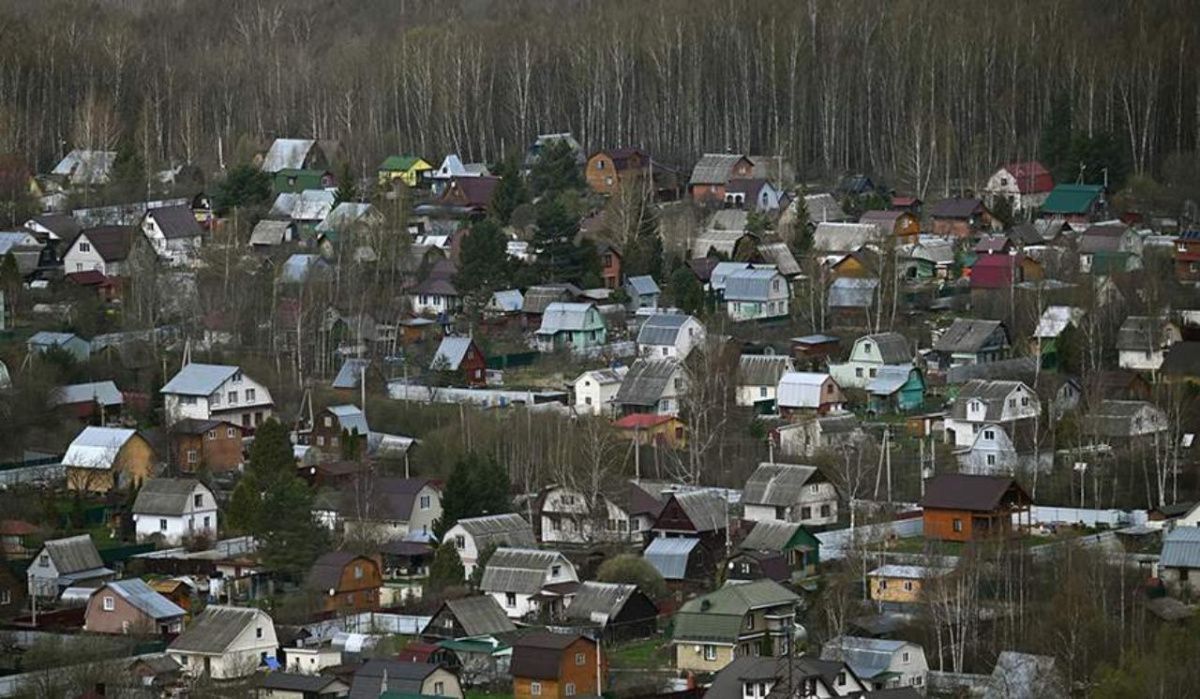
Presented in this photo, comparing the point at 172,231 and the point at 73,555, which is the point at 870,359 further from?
the point at 172,231

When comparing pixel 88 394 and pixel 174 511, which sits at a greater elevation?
pixel 88 394

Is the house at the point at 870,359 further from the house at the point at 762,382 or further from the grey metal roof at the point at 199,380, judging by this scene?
the grey metal roof at the point at 199,380

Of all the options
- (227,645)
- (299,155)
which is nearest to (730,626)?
(227,645)

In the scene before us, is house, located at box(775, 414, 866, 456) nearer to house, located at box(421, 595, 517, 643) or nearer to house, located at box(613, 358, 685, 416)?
house, located at box(613, 358, 685, 416)

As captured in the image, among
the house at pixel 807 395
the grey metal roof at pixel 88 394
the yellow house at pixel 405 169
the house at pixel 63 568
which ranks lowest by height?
the house at pixel 63 568

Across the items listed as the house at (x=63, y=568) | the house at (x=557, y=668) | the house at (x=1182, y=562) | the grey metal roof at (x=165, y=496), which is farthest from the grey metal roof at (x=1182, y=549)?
the house at (x=63, y=568)

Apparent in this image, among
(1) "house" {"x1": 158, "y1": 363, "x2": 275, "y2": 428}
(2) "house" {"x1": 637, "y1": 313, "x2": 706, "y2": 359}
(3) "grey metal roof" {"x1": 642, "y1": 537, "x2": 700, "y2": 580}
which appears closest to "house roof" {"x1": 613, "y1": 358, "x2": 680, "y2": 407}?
(2) "house" {"x1": 637, "y1": 313, "x2": 706, "y2": 359}
